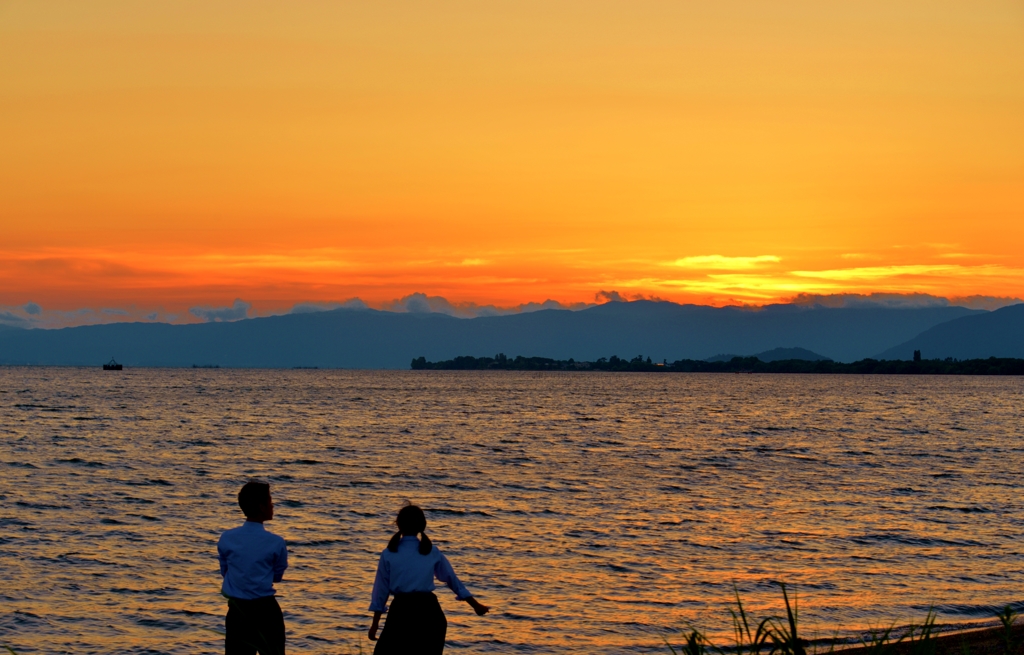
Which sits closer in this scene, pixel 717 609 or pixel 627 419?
pixel 717 609

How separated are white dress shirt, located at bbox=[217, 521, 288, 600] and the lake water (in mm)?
6456

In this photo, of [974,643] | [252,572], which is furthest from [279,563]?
[974,643]

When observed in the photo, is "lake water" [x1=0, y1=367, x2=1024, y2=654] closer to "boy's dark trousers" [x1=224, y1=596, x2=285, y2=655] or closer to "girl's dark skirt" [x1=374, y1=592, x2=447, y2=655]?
"boy's dark trousers" [x1=224, y1=596, x2=285, y2=655]

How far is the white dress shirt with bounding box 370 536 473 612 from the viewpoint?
30.3 ft

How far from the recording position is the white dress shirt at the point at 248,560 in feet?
30.5

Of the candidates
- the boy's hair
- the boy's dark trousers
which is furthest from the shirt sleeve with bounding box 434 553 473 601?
the boy's hair

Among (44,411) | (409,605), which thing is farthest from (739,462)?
(44,411)

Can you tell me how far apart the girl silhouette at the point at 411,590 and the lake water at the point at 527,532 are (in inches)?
254

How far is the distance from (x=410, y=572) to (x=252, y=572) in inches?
59.7

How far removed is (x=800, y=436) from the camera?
70375 mm

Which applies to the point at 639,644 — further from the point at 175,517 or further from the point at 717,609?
the point at 175,517

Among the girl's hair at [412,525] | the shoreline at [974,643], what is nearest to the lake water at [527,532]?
the shoreline at [974,643]

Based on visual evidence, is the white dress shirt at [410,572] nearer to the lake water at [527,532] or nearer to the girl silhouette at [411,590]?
the girl silhouette at [411,590]

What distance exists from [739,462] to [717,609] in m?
32.1
